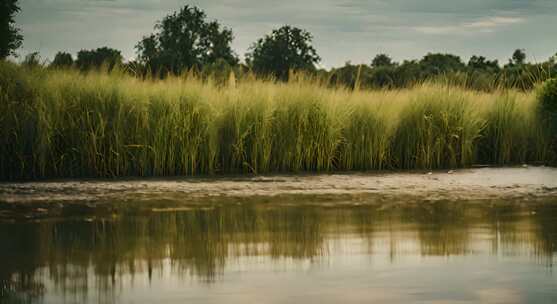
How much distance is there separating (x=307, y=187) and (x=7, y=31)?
28.2 metres

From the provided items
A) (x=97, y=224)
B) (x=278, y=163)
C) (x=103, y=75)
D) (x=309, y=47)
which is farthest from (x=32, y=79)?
(x=309, y=47)

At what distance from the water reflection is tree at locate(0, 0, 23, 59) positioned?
94.7 feet

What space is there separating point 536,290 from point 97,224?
4.54m

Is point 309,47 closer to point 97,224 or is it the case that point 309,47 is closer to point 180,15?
point 180,15

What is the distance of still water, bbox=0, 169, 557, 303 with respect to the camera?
5.64 metres

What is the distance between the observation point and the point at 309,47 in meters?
47.2

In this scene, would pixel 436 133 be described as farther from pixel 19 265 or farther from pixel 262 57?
pixel 262 57

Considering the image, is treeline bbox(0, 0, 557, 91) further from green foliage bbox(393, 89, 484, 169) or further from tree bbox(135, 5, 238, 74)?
green foliage bbox(393, 89, 484, 169)

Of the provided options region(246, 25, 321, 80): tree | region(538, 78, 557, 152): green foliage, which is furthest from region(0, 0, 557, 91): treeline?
region(538, 78, 557, 152): green foliage

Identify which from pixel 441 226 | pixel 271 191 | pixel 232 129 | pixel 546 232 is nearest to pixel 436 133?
pixel 232 129

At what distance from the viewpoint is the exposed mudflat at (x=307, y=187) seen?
1102 cm

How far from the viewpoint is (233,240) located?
7707 mm

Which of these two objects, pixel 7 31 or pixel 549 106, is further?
pixel 7 31

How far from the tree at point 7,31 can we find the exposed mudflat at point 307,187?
83.0ft
